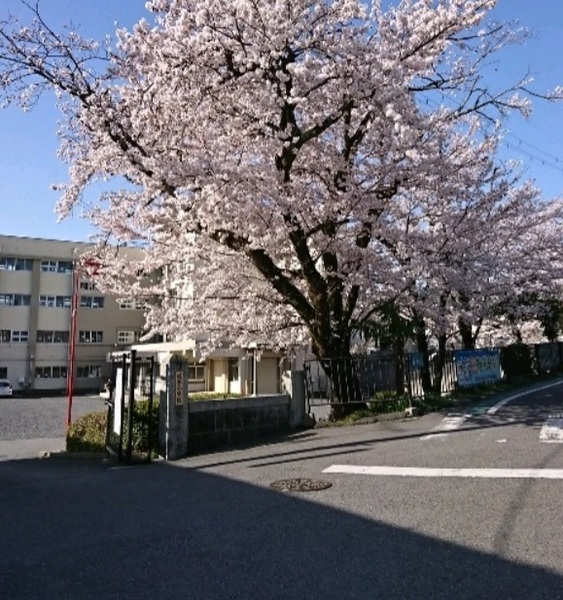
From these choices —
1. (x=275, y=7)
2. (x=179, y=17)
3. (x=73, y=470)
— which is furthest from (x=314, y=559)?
(x=179, y=17)

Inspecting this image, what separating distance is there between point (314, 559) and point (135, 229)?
12.0m

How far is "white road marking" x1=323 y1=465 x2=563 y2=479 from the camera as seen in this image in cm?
672

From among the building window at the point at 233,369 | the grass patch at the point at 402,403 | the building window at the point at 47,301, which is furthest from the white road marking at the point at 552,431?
the building window at the point at 47,301

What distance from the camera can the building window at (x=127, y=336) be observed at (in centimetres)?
4881

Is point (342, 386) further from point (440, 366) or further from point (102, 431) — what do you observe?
point (440, 366)

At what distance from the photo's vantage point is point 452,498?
6.01m

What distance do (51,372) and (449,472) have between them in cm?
4480

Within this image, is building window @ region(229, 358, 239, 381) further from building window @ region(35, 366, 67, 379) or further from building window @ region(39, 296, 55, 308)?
building window @ region(39, 296, 55, 308)

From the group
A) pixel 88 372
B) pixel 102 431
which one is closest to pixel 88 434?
pixel 102 431

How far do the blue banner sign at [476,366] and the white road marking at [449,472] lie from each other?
10.9 metres

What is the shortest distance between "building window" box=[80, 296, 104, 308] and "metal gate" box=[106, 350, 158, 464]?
3875cm

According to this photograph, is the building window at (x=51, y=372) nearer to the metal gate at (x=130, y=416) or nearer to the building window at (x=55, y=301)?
the building window at (x=55, y=301)

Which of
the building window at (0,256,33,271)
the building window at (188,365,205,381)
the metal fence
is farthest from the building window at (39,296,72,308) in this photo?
the metal fence

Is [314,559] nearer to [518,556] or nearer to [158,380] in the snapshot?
[518,556]
